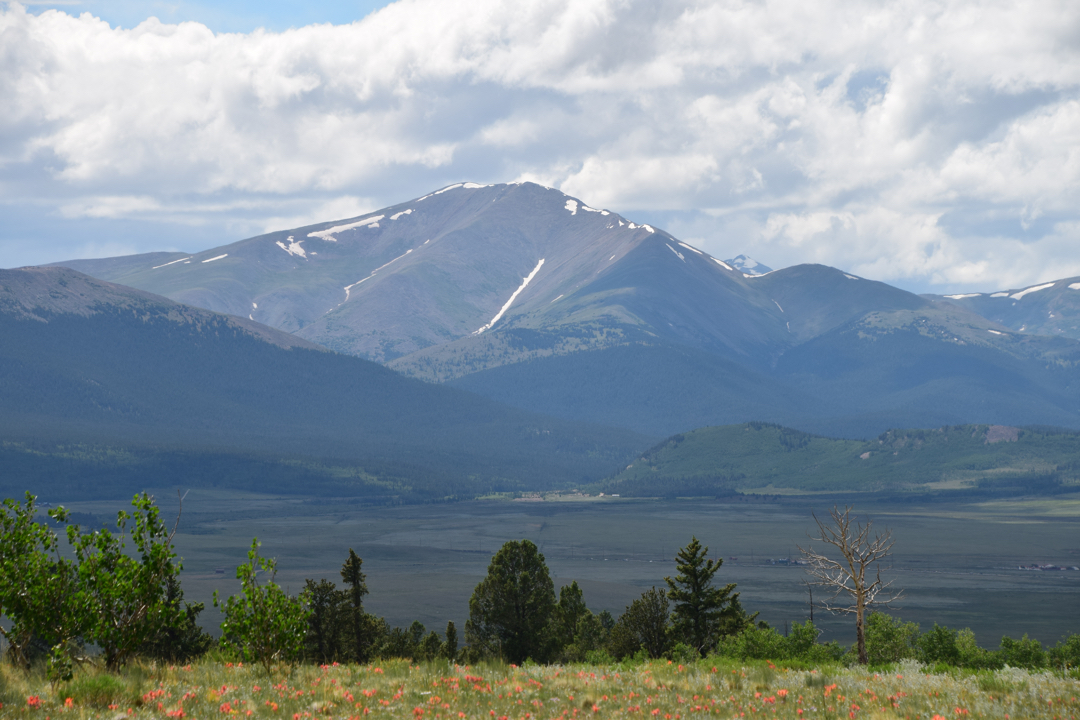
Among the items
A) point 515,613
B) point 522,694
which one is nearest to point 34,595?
point 522,694

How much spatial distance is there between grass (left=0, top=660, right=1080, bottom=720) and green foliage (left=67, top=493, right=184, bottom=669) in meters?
0.83

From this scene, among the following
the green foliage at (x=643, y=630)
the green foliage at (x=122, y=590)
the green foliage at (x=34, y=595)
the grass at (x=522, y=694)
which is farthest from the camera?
the green foliage at (x=643, y=630)

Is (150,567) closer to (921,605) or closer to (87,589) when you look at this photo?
(87,589)

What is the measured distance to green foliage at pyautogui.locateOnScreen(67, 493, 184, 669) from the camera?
2192 centimetres

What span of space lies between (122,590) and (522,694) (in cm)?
926

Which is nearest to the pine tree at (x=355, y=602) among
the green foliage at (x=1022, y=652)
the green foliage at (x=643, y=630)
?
the green foliage at (x=643, y=630)

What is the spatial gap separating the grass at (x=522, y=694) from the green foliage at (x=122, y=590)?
825mm

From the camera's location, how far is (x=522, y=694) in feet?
70.2

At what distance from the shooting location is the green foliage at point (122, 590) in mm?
21922

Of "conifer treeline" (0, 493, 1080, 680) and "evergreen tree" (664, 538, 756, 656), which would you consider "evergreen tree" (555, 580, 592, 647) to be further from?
"evergreen tree" (664, 538, 756, 656)

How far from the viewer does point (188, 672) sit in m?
22.6

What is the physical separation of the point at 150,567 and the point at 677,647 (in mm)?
44656

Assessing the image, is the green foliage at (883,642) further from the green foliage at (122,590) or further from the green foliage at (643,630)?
the green foliage at (122,590)

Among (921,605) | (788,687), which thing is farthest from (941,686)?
(921,605)
